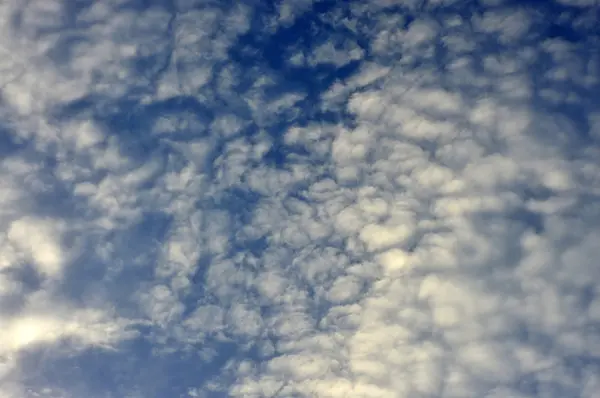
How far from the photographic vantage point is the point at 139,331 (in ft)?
71.9

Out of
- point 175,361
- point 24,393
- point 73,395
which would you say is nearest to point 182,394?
point 175,361

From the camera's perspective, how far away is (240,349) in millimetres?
21719

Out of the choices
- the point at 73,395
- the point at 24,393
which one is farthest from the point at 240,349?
the point at 24,393

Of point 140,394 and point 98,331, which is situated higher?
point 98,331

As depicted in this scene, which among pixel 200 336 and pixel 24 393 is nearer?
pixel 200 336

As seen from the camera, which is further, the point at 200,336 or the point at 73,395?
the point at 73,395

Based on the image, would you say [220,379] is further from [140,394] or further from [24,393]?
[24,393]

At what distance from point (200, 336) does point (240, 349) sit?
1630mm

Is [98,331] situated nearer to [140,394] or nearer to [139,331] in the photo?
[139,331]

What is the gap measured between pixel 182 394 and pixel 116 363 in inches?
115

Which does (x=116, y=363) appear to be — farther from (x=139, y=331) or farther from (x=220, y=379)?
(x=220, y=379)

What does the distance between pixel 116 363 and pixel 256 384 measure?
577 cm

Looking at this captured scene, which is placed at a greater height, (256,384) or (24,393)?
(24,393)

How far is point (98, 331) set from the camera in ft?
71.5
